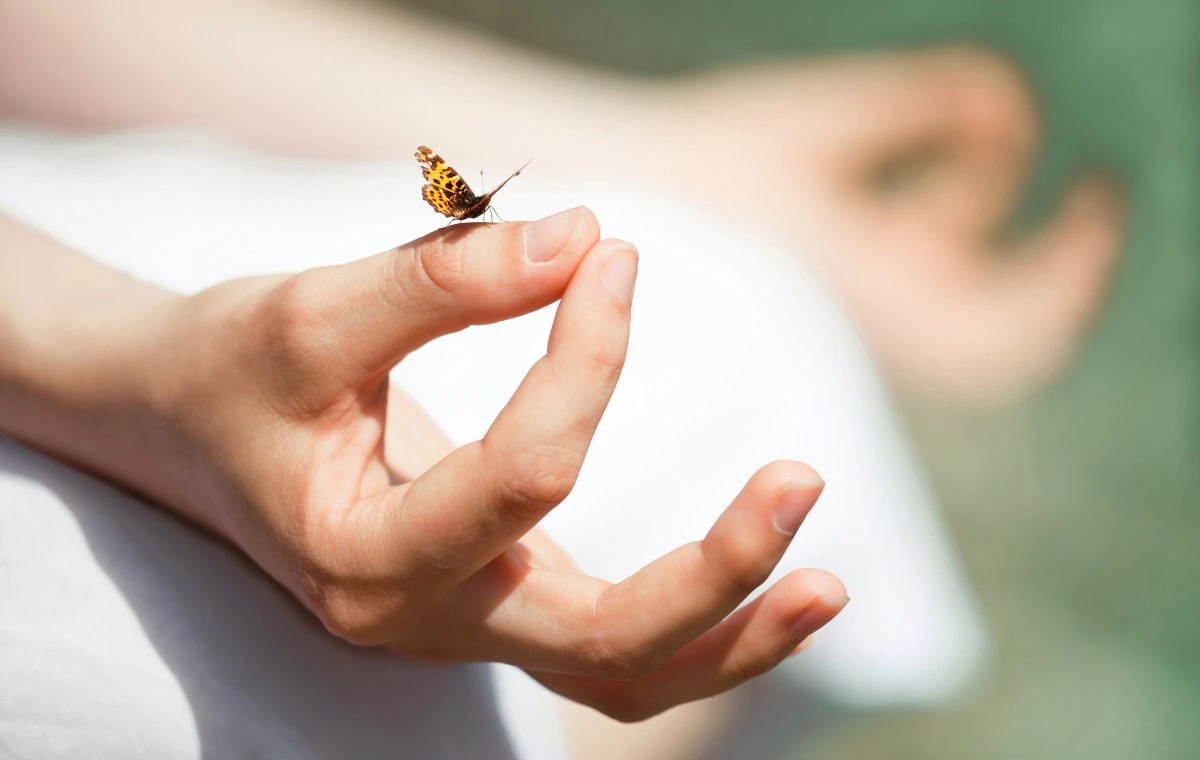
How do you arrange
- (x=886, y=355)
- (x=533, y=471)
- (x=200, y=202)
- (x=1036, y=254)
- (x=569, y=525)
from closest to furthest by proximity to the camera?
1. (x=533, y=471)
2. (x=569, y=525)
3. (x=200, y=202)
4. (x=886, y=355)
5. (x=1036, y=254)

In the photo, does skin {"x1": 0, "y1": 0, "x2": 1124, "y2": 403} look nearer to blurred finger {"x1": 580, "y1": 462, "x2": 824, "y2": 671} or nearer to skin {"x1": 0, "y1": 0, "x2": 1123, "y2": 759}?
skin {"x1": 0, "y1": 0, "x2": 1123, "y2": 759}

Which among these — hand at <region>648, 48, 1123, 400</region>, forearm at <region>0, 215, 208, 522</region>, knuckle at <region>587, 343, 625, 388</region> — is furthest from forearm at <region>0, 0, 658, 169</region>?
knuckle at <region>587, 343, 625, 388</region>

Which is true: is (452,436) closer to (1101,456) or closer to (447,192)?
(447,192)

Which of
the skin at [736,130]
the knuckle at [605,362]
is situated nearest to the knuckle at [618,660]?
the knuckle at [605,362]

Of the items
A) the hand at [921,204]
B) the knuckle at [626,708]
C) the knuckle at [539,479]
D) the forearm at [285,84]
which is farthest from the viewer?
the hand at [921,204]

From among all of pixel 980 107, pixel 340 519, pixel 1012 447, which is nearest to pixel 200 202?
pixel 340 519

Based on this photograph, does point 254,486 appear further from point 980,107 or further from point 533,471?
point 980,107

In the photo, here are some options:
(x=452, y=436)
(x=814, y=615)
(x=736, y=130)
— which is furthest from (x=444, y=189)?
(x=736, y=130)

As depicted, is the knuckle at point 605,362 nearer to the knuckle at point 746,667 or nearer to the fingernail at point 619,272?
the fingernail at point 619,272
